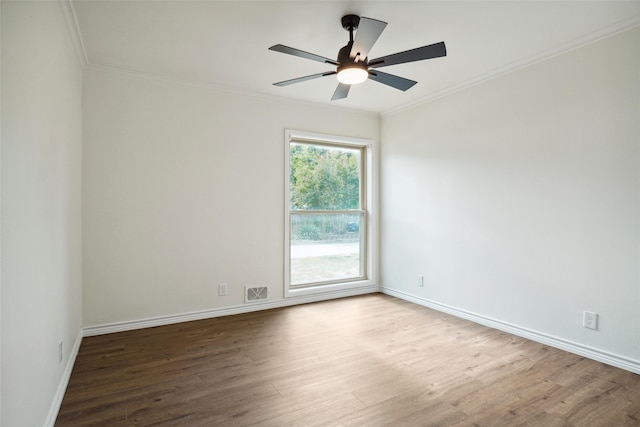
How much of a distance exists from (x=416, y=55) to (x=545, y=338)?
264 cm

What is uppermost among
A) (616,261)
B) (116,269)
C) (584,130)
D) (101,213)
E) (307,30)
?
(307,30)

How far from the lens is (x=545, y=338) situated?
300 cm

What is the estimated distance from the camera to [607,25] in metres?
2.54

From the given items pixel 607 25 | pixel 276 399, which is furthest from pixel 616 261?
pixel 276 399

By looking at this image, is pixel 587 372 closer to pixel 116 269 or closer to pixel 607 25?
pixel 607 25

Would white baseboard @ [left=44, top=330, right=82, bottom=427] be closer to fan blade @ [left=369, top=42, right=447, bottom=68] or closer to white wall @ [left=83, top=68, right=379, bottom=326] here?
white wall @ [left=83, top=68, right=379, bottom=326]

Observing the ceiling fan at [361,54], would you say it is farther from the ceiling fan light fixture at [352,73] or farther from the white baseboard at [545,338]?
the white baseboard at [545,338]

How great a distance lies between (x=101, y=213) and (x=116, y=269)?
55cm

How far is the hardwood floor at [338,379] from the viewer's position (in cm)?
197

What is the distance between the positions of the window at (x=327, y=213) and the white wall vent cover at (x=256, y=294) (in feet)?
0.93

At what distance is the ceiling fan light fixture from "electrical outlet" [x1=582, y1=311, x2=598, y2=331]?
102 inches

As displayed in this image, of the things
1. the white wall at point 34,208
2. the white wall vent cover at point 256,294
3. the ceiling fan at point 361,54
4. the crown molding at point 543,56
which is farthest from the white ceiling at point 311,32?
the white wall vent cover at point 256,294

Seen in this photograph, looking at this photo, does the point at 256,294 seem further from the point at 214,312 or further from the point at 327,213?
the point at 327,213

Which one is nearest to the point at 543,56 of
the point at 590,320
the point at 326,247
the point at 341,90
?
the point at 341,90
